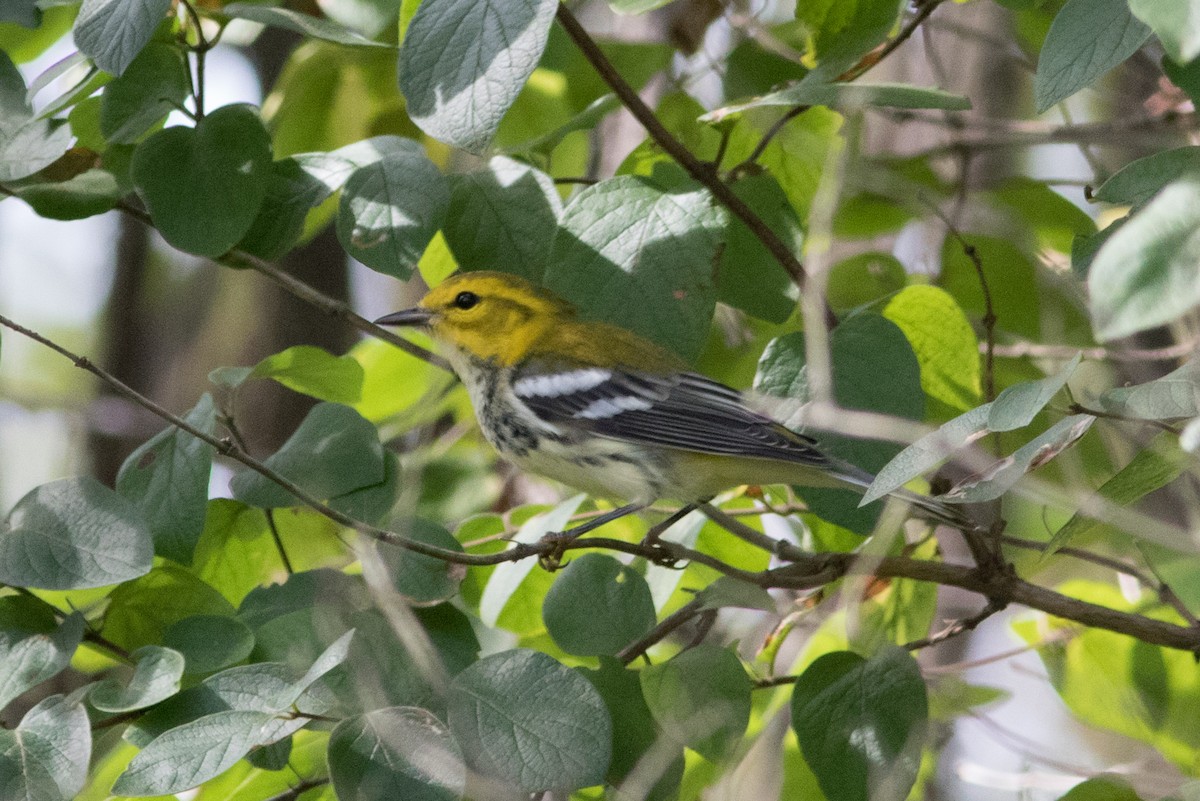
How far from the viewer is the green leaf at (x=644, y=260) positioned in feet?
5.75

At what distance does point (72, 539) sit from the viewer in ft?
4.96

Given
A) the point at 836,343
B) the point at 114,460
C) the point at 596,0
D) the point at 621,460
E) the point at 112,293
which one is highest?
the point at 596,0

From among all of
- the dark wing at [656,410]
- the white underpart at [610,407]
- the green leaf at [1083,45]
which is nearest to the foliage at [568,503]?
the green leaf at [1083,45]

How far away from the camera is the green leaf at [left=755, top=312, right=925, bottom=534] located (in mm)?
1703

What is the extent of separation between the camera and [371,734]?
1361mm

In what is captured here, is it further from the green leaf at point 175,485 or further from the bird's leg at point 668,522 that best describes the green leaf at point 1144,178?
the green leaf at point 175,485

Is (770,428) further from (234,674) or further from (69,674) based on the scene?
(69,674)

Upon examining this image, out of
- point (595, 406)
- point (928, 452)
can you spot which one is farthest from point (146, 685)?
point (595, 406)

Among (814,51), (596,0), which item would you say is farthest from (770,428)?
(596,0)

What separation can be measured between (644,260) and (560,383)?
757 mm

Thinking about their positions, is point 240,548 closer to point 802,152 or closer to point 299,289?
point 299,289

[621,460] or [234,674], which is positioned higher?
[234,674]

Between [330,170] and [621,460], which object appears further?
[621,460]

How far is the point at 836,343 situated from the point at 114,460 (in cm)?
355
